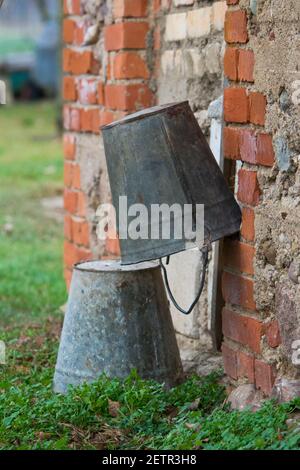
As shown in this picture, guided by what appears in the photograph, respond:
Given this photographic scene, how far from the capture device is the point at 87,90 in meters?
5.49

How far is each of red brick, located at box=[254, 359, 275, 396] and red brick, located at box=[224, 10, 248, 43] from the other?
1.19 metres

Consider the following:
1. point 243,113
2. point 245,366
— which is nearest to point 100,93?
point 243,113

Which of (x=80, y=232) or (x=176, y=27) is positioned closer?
(x=176, y=27)

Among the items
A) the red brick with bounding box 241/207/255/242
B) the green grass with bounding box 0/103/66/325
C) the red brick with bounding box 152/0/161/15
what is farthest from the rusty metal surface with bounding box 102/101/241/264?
the green grass with bounding box 0/103/66/325

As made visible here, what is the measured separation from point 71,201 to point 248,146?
206 centimetres

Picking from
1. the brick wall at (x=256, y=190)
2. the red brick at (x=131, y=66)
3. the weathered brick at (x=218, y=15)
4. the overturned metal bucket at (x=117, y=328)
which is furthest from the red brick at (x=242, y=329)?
the red brick at (x=131, y=66)

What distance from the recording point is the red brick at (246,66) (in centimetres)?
380

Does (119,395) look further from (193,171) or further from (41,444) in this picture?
(193,171)

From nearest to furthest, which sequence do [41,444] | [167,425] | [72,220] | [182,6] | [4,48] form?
[41,444] < [167,425] < [182,6] < [72,220] < [4,48]

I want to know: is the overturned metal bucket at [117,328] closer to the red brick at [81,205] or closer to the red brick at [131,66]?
the red brick at [131,66]

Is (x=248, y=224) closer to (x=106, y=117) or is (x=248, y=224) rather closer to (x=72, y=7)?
(x=106, y=117)
